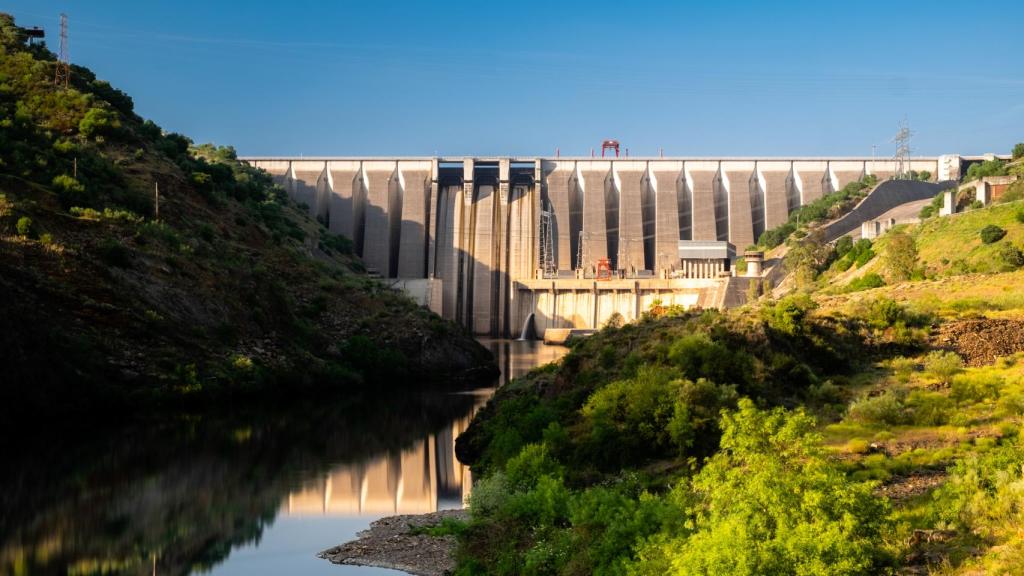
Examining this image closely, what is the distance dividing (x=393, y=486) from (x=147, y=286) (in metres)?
22.8

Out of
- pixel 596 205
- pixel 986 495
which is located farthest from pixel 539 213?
pixel 986 495

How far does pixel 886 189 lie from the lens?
9700 centimetres

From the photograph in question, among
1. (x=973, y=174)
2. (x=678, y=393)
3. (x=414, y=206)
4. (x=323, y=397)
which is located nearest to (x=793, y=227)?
(x=973, y=174)

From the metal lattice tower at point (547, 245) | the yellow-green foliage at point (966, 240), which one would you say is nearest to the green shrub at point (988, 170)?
the yellow-green foliage at point (966, 240)

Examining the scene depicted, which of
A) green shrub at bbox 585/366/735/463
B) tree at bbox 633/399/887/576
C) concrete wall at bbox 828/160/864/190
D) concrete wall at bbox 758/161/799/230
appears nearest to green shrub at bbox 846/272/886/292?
green shrub at bbox 585/366/735/463

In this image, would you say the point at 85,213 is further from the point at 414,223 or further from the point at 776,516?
the point at 414,223

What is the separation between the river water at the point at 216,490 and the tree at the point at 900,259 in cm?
2966

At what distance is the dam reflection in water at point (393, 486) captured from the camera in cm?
2514

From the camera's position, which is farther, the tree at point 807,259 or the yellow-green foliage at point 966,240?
the tree at point 807,259

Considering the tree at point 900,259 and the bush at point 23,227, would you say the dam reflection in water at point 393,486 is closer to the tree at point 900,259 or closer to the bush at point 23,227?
the bush at point 23,227

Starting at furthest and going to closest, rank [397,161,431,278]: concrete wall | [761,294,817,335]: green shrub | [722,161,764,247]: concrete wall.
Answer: [722,161,764,247]: concrete wall → [397,161,431,278]: concrete wall → [761,294,817,335]: green shrub

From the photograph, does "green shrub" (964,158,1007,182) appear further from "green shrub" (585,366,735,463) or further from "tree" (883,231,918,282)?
"green shrub" (585,366,735,463)

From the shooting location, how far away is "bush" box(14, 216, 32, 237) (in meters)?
42.9

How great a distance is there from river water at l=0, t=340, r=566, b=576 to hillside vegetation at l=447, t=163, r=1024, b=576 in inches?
105
